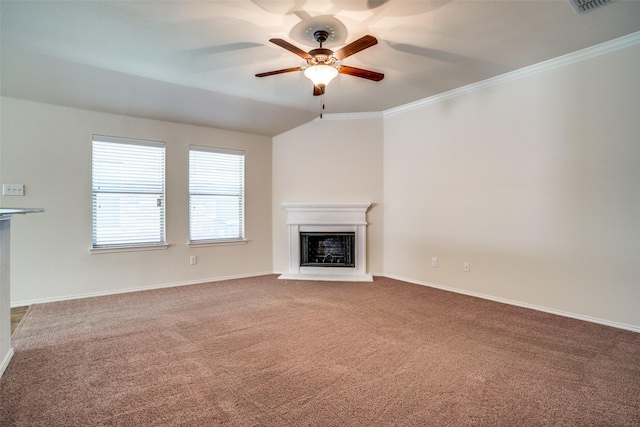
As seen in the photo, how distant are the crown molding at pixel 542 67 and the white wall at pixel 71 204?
335 centimetres

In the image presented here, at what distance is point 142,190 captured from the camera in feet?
14.4

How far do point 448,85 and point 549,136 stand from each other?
1300 mm

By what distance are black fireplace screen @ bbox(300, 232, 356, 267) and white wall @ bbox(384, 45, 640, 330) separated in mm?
865

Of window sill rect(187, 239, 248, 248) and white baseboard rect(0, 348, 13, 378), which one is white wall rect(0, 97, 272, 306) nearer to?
window sill rect(187, 239, 248, 248)

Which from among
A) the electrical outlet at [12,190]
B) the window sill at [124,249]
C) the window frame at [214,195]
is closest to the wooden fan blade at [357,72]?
the window frame at [214,195]

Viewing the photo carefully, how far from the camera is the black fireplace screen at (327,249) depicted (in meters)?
5.05

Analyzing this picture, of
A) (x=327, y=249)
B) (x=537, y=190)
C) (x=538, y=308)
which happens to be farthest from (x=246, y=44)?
(x=538, y=308)

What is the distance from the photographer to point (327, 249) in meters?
5.21

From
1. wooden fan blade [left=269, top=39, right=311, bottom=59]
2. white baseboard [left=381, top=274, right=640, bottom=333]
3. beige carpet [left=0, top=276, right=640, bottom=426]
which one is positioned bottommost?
beige carpet [left=0, top=276, right=640, bottom=426]

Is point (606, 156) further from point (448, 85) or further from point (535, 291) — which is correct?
point (448, 85)

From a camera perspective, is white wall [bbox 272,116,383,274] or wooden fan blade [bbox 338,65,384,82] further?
white wall [bbox 272,116,383,274]

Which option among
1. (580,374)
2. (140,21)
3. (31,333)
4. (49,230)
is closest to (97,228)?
(49,230)

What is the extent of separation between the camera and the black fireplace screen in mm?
5055

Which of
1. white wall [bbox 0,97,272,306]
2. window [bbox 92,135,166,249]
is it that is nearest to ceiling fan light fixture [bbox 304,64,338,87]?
white wall [bbox 0,97,272,306]
